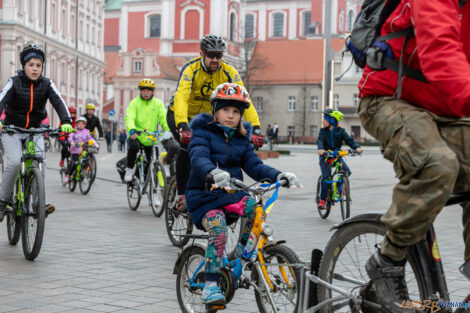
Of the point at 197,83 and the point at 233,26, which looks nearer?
the point at 197,83

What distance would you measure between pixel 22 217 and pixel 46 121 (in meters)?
1.51

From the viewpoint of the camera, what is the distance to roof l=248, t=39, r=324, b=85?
9269 cm

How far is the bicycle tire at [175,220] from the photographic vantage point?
7895 mm

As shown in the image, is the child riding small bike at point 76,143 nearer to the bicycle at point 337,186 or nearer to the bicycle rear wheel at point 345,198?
the bicycle at point 337,186

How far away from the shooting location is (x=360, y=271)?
150 inches

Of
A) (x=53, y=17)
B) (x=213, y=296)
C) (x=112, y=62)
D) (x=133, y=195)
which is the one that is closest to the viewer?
(x=213, y=296)

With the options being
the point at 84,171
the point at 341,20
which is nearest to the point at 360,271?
the point at 84,171

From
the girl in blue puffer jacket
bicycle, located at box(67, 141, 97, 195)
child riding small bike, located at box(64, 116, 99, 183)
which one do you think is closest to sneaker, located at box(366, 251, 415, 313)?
the girl in blue puffer jacket

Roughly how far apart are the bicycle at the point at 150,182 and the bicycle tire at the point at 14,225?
10.4ft

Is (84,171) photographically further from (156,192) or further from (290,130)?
(290,130)

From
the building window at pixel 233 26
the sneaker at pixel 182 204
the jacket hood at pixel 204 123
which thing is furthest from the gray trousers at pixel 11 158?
the building window at pixel 233 26

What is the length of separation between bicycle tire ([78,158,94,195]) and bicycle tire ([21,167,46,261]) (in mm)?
7897

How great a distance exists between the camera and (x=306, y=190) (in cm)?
1767

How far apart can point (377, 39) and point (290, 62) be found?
3604 inches
